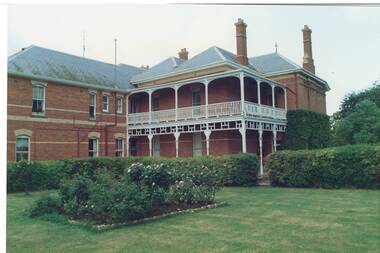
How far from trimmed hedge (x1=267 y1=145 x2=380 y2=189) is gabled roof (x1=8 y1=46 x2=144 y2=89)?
1273 cm

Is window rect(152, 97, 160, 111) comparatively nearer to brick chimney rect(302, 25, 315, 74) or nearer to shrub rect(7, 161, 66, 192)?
shrub rect(7, 161, 66, 192)

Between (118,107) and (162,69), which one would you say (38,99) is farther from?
(162,69)

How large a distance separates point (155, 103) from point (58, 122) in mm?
7800

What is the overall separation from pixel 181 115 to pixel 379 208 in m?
14.0

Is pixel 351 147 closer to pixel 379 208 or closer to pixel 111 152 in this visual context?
pixel 379 208

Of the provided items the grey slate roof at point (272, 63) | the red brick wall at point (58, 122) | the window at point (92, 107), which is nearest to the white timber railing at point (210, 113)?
the red brick wall at point (58, 122)

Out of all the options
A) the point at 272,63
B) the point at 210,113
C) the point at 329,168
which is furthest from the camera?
the point at 272,63

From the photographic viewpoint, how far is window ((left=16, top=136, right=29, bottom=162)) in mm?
17391

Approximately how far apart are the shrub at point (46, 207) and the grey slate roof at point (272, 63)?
742 inches

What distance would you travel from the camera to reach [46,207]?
8906mm

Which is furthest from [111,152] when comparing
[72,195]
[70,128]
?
[72,195]

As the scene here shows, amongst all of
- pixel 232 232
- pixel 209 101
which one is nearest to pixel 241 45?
pixel 209 101

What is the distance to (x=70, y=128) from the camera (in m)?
20.3

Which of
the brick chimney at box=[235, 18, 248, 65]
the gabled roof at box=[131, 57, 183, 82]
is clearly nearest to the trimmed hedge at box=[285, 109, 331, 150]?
the brick chimney at box=[235, 18, 248, 65]
